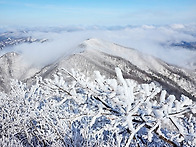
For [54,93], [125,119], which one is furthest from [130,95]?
[54,93]

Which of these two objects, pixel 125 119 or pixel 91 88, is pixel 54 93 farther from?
pixel 125 119

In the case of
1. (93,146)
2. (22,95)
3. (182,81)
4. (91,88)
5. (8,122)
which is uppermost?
(91,88)

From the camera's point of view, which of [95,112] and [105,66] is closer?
[95,112]

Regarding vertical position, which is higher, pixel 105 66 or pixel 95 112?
pixel 95 112

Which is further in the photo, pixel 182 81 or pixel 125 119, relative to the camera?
pixel 182 81

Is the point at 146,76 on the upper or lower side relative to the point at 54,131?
lower

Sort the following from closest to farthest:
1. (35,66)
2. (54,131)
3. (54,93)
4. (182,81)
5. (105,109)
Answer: (105,109) < (54,93) < (54,131) < (182,81) < (35,66)

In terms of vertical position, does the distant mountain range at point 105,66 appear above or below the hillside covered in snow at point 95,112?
below

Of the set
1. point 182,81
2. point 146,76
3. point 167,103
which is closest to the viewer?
point 167,103

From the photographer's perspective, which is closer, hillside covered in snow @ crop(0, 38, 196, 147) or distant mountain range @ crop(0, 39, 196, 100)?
hillside covered in snow @ crop(0, 38, 196, 147)

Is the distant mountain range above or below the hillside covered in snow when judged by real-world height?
below

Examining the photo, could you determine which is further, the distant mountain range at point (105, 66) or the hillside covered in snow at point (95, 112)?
the distant mountain range at point (105, 66)

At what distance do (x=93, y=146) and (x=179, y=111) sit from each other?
161 inches

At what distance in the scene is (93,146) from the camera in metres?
5.46
